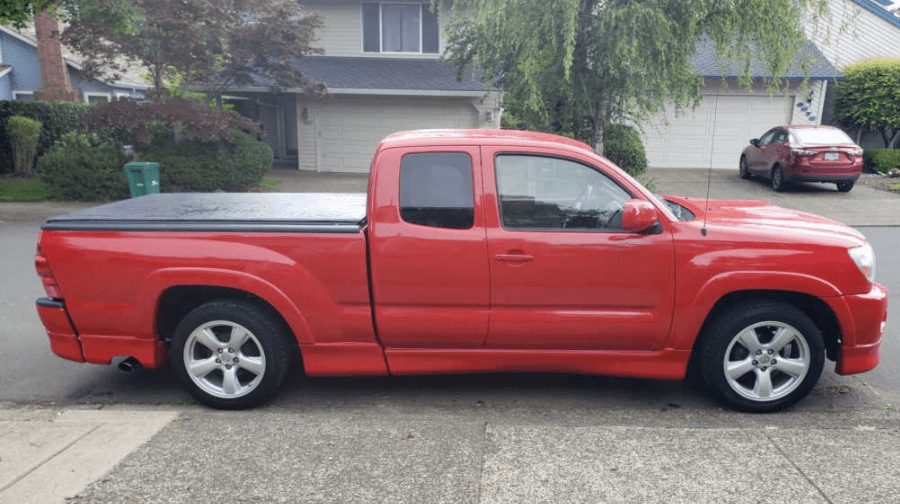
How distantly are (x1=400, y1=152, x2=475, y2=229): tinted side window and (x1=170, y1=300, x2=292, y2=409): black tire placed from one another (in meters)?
1.19

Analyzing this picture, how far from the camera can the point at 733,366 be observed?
4.43m

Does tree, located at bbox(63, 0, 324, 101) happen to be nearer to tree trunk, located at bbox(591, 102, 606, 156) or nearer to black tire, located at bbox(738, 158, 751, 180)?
tree trunk, located at bbox(591, 102, 606, 156)

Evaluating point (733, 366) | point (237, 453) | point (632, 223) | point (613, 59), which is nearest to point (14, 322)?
point (237, 453)

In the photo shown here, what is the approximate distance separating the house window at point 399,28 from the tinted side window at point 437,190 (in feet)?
59.6

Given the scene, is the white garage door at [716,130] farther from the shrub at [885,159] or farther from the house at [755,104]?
the shrub at [885,159]

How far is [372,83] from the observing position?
20078mm

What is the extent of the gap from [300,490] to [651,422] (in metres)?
2.29

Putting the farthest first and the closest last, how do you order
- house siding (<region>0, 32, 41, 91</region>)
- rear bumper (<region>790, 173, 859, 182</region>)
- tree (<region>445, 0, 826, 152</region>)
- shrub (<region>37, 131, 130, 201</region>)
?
house siding (<region>0, 32, 41, 91</region>) < rear bumper (<region>790, 173, 859, 182</region>) < shrub (<region>37, 131, 130, 201</region>) < tree (<region>445, 0, 826, 152</region>)

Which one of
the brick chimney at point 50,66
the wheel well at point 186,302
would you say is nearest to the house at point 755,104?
the wheel well at point 186,302

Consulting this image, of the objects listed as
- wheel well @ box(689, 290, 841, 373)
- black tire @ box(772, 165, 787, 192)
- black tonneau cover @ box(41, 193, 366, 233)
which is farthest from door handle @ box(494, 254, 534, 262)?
black tire @ box(772, 165, 787, 192)

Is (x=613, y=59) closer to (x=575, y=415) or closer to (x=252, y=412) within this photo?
(x=575, y=415)

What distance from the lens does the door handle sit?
14.1 ft

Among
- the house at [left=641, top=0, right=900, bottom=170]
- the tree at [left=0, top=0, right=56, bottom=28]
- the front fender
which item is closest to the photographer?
the front fender

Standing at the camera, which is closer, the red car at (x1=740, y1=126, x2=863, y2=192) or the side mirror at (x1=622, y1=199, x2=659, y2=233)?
the side mirror at (x1=622, y1=199, x2=659, y2=233)
